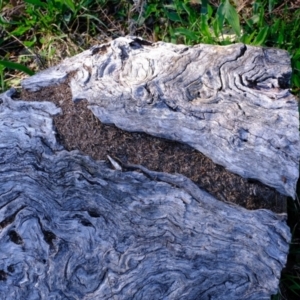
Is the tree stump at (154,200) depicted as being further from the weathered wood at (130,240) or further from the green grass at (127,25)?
the green grass at (127,25)

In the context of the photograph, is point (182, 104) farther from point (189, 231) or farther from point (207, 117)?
point (189, 231)

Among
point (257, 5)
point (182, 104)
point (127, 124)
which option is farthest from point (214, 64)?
point (257, 5)

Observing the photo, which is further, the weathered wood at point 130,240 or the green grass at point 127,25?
the green grass at point 127,25

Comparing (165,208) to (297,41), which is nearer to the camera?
(165,208)

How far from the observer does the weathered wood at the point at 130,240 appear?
74.6 inches

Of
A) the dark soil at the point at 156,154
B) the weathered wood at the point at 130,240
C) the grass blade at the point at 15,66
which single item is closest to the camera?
the weathered wood at the point at 130,240

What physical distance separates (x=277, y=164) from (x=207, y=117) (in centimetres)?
33

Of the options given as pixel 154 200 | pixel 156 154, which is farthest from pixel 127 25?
pixel 154 200

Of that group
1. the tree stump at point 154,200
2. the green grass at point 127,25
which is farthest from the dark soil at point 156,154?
the green grass at point 127,25

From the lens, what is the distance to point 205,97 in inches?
84.8

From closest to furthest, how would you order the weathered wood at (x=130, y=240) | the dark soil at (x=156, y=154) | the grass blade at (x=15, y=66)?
the weathered wood at (x=130, y=240) < the dark soil at (x=156, y=154) < the grass blade at (x=15, y=66)

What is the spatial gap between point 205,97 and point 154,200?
1.60 ft

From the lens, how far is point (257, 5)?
115 inches

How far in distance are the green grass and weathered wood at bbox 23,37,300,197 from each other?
52 centimetres
